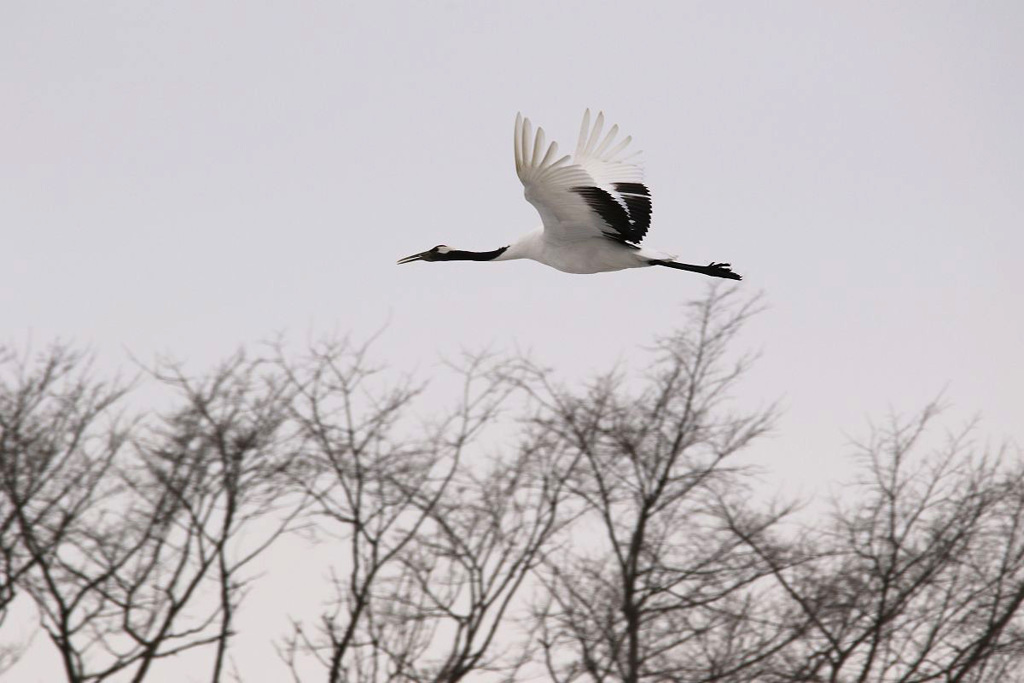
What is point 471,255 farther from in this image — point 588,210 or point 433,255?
point 588,210

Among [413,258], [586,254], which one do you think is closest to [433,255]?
[413,258]

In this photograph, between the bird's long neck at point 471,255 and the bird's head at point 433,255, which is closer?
the bird's long neck at point 471,255

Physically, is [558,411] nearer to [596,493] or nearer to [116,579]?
[596,493]

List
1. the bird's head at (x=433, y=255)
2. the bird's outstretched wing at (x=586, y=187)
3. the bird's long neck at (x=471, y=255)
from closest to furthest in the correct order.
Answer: the bird's outstretched wing at (x=586, y=187), the bird's long neck at (x=471, y=255), the bird's head at (x=433, y=255)

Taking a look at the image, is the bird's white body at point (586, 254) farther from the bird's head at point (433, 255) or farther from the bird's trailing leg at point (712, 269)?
the bird's head at point (433, 255)

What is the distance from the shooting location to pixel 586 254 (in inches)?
493

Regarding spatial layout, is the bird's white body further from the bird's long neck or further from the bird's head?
the bird's head

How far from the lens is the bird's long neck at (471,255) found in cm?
1327

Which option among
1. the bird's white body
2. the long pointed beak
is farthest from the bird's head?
the bird's white body

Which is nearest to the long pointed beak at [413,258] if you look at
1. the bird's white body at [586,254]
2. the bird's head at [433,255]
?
the bird's head at [433,255]

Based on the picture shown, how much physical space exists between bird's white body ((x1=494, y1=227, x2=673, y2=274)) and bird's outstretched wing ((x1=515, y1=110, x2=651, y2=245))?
7cm

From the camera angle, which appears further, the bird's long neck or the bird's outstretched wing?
the bird's long neck

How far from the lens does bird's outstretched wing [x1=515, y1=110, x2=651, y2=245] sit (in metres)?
11.5

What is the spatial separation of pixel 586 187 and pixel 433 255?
128 inches
